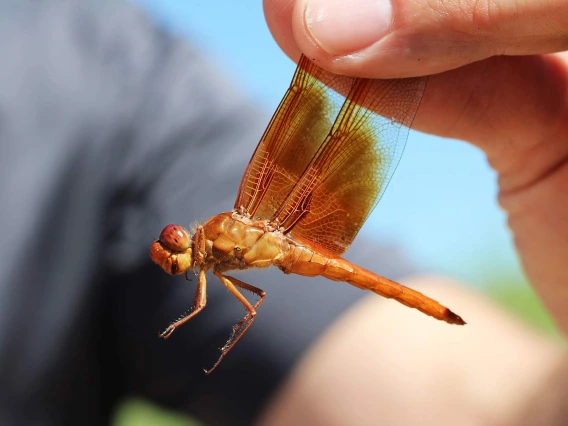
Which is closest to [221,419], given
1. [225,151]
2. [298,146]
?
[225,151]

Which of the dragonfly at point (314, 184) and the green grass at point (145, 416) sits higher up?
the dragonfly at point (314, 184)

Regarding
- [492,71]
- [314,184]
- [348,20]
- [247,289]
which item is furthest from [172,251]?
[492,71]

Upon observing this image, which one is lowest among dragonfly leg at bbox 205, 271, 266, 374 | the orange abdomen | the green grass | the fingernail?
the green grass

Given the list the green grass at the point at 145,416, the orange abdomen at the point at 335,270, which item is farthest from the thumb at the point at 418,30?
the green grass at the point at 145,416

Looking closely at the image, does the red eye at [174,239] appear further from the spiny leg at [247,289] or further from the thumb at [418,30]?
the thumb at [418,30]

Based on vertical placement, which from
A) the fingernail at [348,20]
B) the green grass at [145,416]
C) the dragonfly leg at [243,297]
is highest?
the fingernail at [348,20]

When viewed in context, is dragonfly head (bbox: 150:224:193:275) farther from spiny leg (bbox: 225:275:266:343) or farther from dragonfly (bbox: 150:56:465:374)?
spiny leg (bbox: 225:275:266:343)

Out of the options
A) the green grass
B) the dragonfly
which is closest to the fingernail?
the dragonfly
